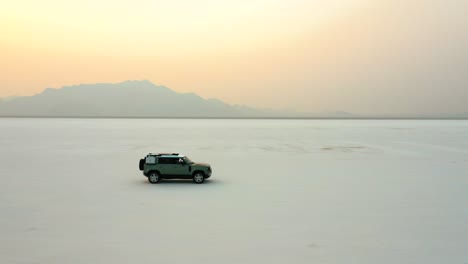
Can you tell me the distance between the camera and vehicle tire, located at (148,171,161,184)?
69.9ft

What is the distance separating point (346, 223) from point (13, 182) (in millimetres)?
16978

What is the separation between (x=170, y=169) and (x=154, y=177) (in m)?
0.93

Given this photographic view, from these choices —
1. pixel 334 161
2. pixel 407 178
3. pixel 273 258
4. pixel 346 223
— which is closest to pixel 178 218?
pixel 273 258

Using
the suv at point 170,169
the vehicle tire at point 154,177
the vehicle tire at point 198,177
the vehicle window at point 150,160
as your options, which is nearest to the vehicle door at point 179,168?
the suv at point 170,169

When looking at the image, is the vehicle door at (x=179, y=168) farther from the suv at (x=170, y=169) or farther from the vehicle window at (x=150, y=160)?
the vehicle window at (x=150, y=160)

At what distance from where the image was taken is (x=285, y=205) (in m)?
16.4

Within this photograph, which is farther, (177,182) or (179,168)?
(177,182)

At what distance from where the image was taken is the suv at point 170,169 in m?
21.2

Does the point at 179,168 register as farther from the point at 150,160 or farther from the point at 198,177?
the point at 150,160

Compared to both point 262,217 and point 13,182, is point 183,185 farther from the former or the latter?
point 13,182

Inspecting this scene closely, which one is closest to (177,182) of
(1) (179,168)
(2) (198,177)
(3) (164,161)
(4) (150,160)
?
(1) (179,168)

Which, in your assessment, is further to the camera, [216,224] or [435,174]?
[435,174]

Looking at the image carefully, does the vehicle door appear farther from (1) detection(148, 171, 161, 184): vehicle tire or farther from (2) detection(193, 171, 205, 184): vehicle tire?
(1) detection(148, 171, 161, 184): vehicle tire

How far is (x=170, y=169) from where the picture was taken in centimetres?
2125
